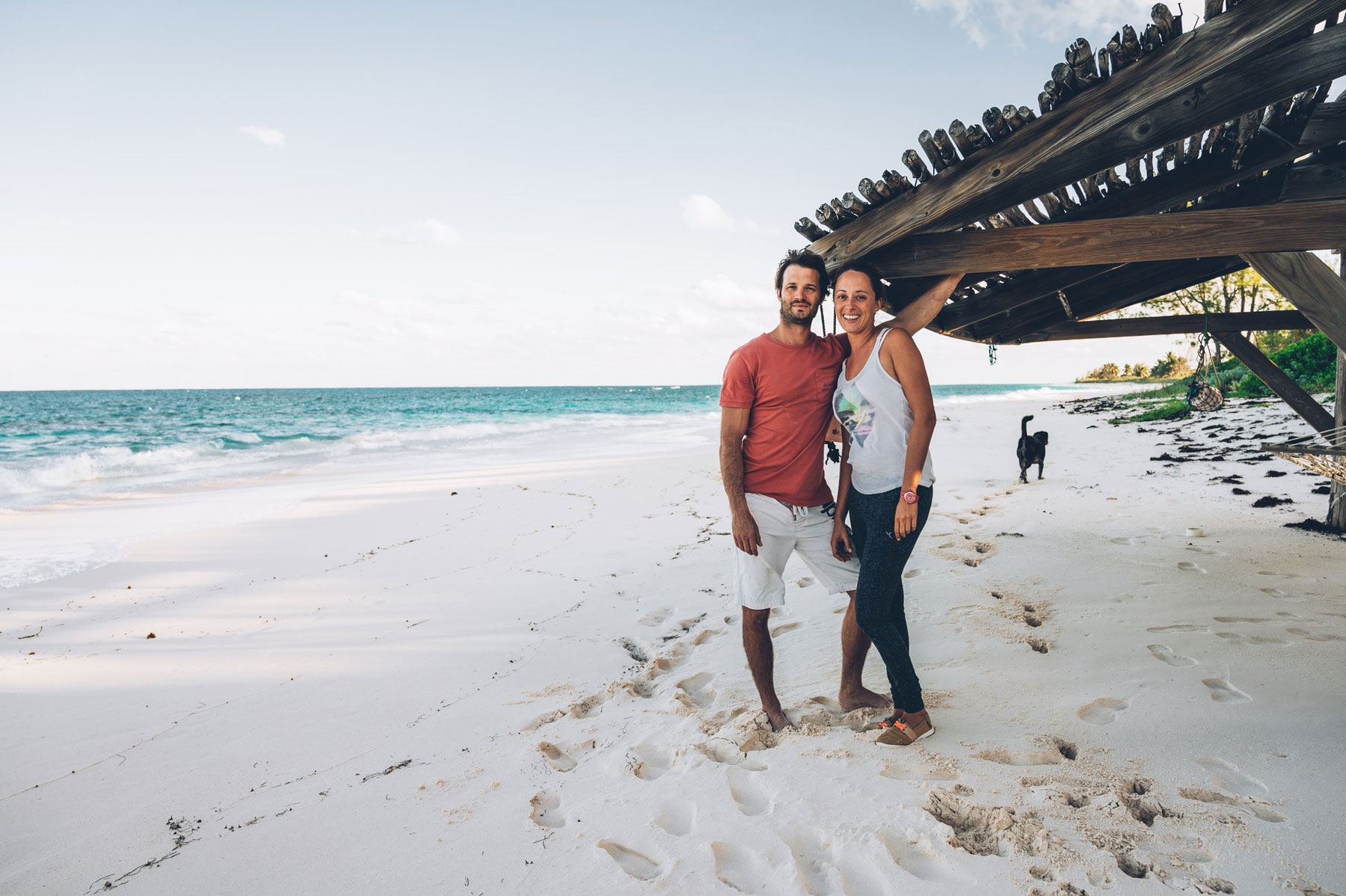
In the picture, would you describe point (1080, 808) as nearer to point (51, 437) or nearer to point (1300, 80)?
point (1300, 80)

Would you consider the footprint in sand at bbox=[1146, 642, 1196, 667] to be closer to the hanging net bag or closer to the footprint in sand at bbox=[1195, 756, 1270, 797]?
the footprint in sand at bbox=[1195, 756, 1270, 797]

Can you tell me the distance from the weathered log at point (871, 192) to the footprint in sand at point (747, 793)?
272 centimetres

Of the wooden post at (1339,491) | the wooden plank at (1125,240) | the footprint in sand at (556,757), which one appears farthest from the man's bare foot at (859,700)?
the wooden post at (1339,491)

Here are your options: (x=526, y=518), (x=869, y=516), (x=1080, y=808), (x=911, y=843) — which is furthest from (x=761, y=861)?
(x=526, y=518)

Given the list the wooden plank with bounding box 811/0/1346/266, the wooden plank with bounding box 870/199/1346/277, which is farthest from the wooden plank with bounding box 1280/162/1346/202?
the wooden plank with bounding box 811/0/1346/266

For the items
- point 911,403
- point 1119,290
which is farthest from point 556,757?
point 1119,290

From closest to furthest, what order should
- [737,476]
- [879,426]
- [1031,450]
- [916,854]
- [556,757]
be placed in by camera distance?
1. [916,854]
2. [879,426]
3. [556,757]
4. [737,476]
5. [1031,450]

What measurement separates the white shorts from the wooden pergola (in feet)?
4.50

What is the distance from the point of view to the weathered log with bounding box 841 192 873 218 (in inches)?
129

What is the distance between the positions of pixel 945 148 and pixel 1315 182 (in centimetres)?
231

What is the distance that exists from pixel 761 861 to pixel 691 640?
1991 mm

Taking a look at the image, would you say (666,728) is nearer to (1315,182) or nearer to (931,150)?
(931,150)

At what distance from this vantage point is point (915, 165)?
3045mm

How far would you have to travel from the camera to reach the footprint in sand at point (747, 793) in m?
2.33
